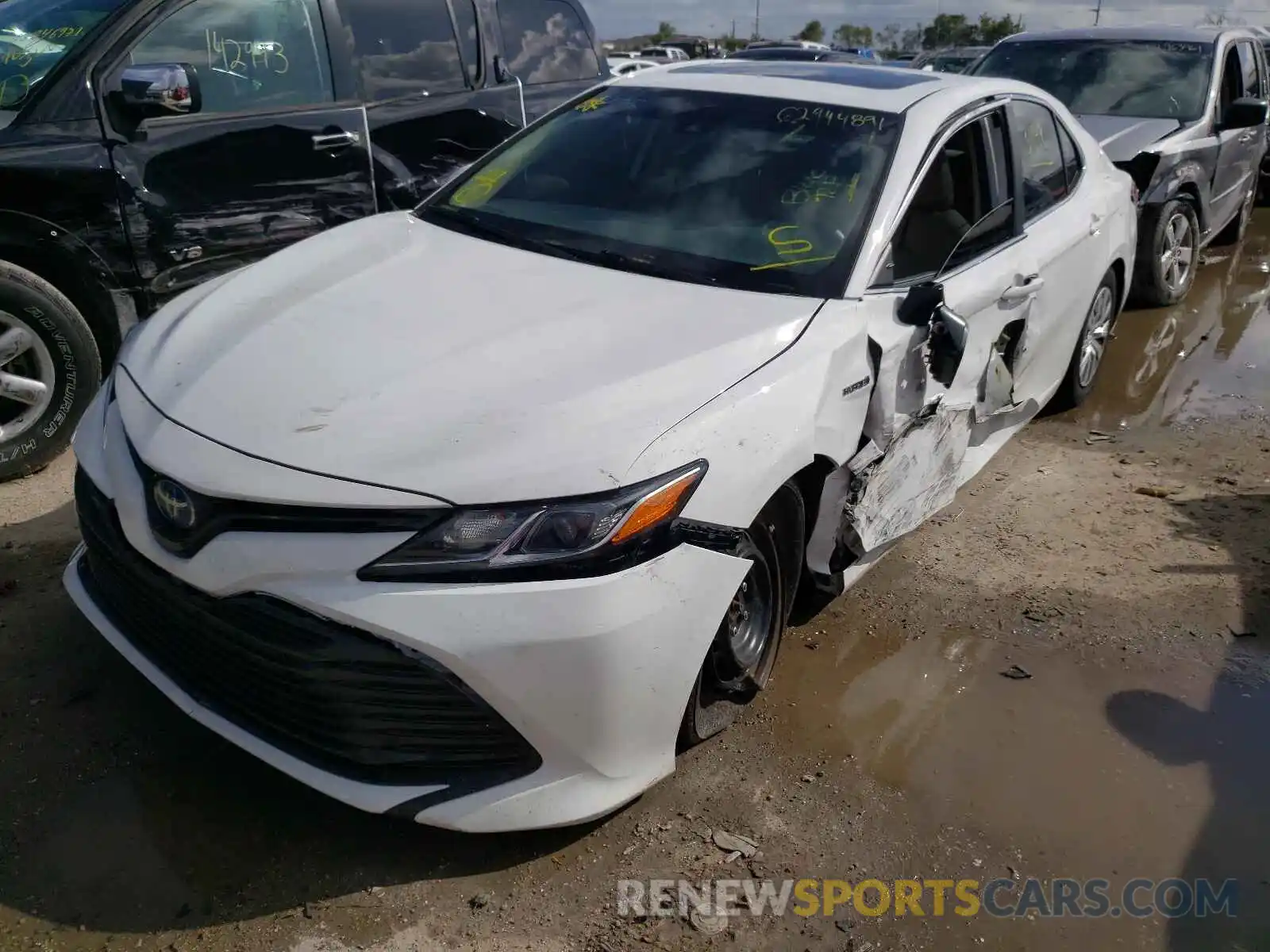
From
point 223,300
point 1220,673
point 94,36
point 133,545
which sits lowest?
point 1220,673

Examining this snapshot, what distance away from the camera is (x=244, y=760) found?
8.91 feet

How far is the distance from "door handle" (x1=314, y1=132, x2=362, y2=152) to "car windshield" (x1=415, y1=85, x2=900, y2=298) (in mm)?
1244

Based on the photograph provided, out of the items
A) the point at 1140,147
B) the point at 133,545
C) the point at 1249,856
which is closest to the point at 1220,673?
the point at 1249,856

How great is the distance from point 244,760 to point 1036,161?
3685 millimetres

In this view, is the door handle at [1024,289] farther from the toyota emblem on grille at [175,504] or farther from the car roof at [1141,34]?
the car roof at [1141,34]

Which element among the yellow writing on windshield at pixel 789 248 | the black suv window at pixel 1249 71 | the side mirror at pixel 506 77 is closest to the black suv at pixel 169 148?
the side mirror at pixel 506 77

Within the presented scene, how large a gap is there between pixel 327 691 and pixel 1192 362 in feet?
19.6

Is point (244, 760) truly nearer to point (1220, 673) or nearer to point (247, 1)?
point (1220, 673)

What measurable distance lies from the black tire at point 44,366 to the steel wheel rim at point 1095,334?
169 inches

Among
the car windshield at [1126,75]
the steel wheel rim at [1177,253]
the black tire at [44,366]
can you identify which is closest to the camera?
the black tire at [44,366]

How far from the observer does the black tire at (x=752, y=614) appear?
2.66 m

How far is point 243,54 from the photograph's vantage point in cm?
462

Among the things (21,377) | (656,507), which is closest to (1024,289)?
(656,507)

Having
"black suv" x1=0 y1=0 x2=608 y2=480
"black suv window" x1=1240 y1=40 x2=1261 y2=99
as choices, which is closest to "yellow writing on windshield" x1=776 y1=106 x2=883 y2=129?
"black suv" x1=0 y1=0 x2=608 y2=480
